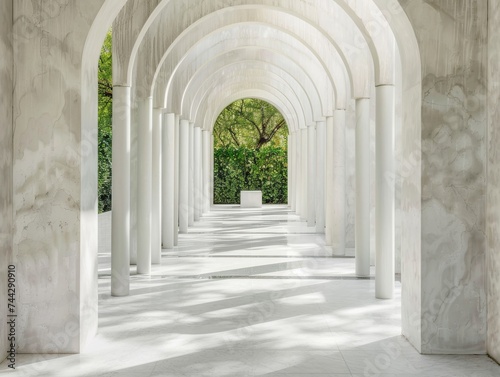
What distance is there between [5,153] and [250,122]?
38.9 m

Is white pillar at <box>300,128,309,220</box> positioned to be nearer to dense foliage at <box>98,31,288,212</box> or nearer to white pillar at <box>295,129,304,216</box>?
white pillar at <box>295,129,304,216</box>

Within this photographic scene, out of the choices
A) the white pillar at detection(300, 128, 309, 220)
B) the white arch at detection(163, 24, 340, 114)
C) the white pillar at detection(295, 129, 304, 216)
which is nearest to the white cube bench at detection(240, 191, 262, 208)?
the white pillar at detection(295, 129, 304, 216)

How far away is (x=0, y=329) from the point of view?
584 cm

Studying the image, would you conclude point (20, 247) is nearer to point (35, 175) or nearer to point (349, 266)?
point (35, 175)

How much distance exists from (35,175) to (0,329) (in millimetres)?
1498

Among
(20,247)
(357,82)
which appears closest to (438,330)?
(20,247)

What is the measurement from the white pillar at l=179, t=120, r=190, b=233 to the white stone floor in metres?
5.30

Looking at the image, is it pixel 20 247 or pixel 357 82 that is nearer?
pixel 20 247

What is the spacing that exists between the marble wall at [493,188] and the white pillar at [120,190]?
4891 mm

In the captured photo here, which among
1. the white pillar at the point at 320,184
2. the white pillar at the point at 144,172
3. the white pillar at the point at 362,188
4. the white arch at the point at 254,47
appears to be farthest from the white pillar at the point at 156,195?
the white pillar at the point at 320,184

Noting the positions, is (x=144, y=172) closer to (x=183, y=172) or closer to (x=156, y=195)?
(x=156, y=195)

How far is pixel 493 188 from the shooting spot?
6.16m

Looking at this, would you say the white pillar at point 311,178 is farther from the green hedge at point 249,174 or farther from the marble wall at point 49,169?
the green hedge at point 249,174

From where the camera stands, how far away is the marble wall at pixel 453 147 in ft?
20.7
